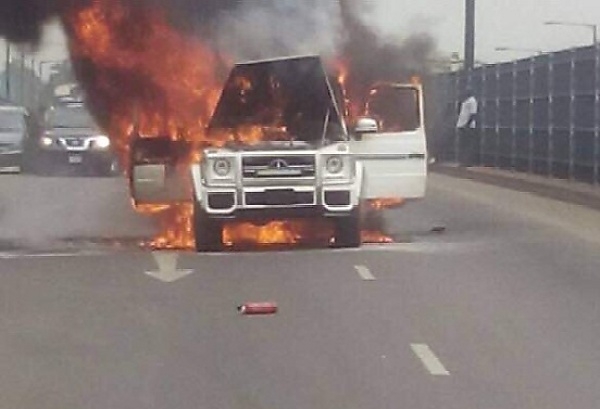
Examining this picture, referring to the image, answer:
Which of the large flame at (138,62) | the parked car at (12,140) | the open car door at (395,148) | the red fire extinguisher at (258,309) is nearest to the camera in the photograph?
the red fire extinguisher at (258,309)

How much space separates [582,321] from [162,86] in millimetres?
10216

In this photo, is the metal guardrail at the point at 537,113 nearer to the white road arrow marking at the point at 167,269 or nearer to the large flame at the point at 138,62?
the large flame at the point at 138,62

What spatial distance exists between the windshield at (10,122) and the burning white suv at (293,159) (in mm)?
22904

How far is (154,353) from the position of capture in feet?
34.4

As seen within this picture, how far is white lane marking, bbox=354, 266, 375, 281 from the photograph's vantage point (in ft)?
48.6

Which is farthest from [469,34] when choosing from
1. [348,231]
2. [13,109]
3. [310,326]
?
[310,326]

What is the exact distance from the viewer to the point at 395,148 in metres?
18.5

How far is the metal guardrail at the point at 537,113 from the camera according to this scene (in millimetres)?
30938

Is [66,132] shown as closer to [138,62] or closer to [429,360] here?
[138,62]

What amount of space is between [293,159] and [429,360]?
275 inches

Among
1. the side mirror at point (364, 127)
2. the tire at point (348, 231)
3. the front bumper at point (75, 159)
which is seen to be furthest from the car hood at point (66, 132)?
the tire at point (348, 231)

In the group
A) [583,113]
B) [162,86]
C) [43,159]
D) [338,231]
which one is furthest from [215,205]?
[43,159]

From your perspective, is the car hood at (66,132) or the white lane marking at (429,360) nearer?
the white lane marking at (429,360)

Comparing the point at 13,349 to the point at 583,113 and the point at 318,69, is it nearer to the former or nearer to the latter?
the point at 318,69
